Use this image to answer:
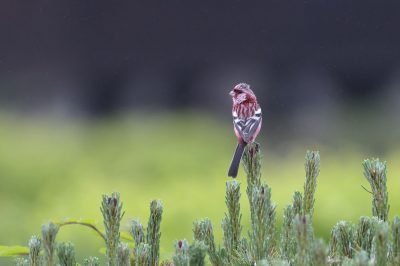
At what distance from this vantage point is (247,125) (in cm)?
420

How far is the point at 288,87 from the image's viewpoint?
38.0 ft

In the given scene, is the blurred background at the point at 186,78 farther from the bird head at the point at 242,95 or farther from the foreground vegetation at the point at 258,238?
the foreground vegetation at the point at 258,238

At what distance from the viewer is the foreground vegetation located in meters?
2.05

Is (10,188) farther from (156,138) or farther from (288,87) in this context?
(288,87)

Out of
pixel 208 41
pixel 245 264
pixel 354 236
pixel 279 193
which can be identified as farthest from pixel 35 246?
pixel 208 41

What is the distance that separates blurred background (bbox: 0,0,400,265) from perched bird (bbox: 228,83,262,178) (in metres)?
5.13

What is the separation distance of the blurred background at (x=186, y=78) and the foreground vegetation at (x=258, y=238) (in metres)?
7.24

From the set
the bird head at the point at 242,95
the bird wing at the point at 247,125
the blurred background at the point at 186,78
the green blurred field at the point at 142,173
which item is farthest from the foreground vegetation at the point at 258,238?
the blurred background at the point at 186,78

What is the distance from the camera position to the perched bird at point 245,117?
13.2 ft

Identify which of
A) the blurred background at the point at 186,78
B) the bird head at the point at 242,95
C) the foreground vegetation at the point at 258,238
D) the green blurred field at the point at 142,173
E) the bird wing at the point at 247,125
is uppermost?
the blurred background at the point at 186,78

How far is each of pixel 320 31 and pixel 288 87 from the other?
90 centimetres

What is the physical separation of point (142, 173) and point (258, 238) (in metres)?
7.12

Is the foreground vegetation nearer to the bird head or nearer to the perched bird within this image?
the perched bird

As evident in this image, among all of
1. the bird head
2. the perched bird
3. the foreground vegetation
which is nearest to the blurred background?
the bird head
